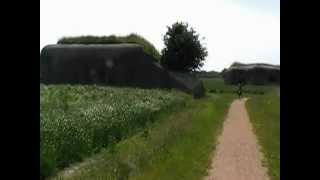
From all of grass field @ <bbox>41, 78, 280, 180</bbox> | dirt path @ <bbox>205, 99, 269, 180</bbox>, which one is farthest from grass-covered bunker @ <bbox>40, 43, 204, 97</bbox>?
dirt path @ <bbox>205, 99, 269, 180</bbox>

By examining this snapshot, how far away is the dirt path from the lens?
1195cm

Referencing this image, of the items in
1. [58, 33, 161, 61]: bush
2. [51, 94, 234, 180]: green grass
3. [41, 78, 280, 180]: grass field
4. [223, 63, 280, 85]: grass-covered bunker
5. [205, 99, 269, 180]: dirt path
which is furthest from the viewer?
[223, 63, 280, 85]: grass-covered bunker

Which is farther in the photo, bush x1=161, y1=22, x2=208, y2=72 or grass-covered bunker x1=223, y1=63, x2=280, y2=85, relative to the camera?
grass-covered bunker x1=223, y1=63, x2=280, y2=85

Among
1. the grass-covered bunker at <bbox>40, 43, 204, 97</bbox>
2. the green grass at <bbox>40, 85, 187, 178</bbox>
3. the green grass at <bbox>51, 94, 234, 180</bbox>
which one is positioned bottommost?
the green grass at <bbox>51, 94, 234, 180</bbox>

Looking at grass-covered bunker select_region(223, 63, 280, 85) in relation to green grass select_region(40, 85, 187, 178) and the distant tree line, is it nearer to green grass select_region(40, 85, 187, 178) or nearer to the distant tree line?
the distant tree line

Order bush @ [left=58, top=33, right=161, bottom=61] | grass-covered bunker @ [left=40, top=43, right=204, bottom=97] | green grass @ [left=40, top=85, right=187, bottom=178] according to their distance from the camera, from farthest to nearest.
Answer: bush @ [left=58, top=33, right=161, bottom=61]
grass-covered bunker @ [left=40, top=43, right=204, bottom=97]
green grass @ [left=40, top=85, right=187, bottom=178]

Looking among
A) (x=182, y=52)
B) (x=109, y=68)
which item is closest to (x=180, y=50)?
(x=182, y=52)

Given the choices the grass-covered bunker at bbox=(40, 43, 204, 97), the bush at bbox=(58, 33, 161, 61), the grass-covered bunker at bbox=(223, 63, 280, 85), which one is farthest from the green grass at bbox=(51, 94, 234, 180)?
the grass-covered bunker at bbox=(223, 63, 280, 85)

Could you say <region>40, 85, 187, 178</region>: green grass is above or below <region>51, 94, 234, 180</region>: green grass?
above

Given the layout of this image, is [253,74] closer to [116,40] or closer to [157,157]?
[116,40]

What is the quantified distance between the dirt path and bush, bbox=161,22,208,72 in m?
28.1

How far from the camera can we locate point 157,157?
13.4 metres
